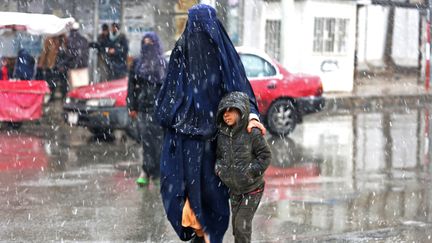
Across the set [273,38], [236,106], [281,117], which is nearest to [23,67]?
[281,117]

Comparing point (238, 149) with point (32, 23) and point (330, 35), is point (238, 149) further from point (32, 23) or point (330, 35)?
point (330, 35)

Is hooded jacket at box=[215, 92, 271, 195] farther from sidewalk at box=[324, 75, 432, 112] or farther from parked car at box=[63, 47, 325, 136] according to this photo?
sidewalk at box=[324, 75, 432, 112]

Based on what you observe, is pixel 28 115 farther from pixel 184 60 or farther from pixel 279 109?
pixel 184 60

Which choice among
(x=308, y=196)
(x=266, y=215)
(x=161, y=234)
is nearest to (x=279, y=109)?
(x=308, y=196)

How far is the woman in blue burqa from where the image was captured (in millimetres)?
5383

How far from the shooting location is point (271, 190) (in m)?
9.66

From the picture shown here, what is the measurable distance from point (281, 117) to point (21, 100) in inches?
184

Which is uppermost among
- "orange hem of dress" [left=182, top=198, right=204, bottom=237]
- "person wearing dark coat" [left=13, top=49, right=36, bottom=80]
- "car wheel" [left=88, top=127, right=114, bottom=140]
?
"person wearing dark coat" [left=13, top=49, right=36, bottom=80]

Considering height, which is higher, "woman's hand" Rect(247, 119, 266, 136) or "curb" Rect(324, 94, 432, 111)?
"woman's hand" Rect(247, 119, 266, 136)

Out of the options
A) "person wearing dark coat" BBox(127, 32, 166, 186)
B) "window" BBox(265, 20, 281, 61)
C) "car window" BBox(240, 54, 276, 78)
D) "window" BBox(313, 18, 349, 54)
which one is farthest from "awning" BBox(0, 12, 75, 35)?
"window" BBox(313, 18, 349, 54)

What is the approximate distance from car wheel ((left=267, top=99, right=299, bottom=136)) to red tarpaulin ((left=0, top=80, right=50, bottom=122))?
4164 millimetres

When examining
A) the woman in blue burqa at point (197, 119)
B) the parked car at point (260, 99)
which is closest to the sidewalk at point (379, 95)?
the parked car at point (260, 99)

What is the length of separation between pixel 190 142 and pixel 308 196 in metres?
4.08

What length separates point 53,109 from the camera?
18.3 m
